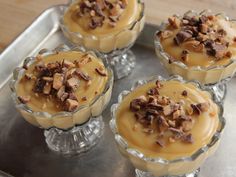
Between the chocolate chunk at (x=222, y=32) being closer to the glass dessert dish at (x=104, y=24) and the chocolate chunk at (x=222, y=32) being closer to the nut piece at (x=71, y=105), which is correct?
the glass dessert dish at (x=104, y=24)

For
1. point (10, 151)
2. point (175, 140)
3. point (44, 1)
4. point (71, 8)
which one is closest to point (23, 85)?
point (10, 151)

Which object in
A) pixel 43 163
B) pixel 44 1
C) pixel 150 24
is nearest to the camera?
pixel 43 163

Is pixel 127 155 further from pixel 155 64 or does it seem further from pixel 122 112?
pixel 155 64

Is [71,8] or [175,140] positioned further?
[71,8]

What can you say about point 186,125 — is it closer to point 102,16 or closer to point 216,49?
point 216,49

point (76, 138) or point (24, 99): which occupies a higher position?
point (24, 99)

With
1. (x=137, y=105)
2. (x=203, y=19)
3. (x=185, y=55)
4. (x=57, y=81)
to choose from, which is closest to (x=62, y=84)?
(x=57, y=81)

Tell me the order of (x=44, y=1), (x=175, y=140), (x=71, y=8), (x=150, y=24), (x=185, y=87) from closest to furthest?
1. (x=175, y=140)
2. (x=185, y=87)
3. (x=71, y=8)
4. (x=150, y=24)
5. (x=44, y=1)
